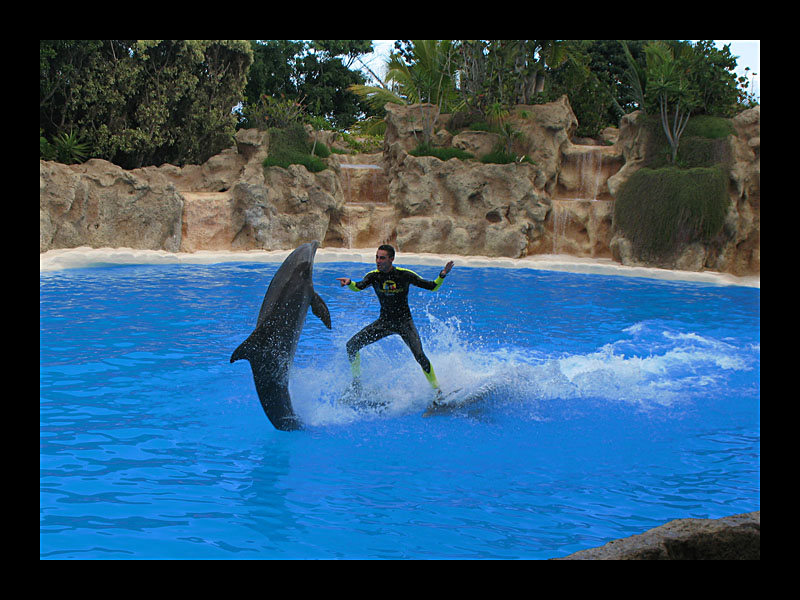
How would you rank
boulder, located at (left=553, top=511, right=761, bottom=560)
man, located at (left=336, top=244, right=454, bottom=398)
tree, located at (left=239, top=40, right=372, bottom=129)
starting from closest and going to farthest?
boulder, located at (left=553, top=511, right=761, bottom=560) < man, located at (left=336, top=244, right=454, bottom=398) < tree, located at (left=239, top=40, right=372, bottom=129)

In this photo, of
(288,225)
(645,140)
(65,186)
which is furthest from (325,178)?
(645,140)

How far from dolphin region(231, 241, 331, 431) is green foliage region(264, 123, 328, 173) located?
1561 centimetres

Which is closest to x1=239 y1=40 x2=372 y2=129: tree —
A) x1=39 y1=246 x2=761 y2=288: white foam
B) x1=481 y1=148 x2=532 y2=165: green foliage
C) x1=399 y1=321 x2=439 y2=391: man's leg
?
x1=481 y1=148 x2=532 y2=165: green foliage

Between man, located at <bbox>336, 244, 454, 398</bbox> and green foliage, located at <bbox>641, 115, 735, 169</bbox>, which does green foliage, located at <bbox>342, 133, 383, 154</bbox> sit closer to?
green foliage, located at <bbox>641, 115, 735, 169</bbox>

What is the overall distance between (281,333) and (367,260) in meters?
13.2

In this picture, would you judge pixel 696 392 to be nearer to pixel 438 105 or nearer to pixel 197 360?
pixel 197 360

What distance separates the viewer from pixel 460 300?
44.0 ft

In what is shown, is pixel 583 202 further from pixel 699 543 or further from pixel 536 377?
pixel 699 543

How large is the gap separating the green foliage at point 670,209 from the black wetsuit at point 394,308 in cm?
1231

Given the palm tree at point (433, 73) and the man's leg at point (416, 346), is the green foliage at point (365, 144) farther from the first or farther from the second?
the man's leg at point (416, 346)

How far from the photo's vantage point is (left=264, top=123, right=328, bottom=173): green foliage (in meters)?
21.1

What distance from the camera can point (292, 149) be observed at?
853 inches

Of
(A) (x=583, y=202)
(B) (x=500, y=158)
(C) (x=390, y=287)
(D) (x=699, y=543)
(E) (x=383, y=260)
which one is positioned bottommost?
(D) (x=699, y=543)

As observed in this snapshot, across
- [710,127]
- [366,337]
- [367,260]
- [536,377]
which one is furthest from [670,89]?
[366,337]
